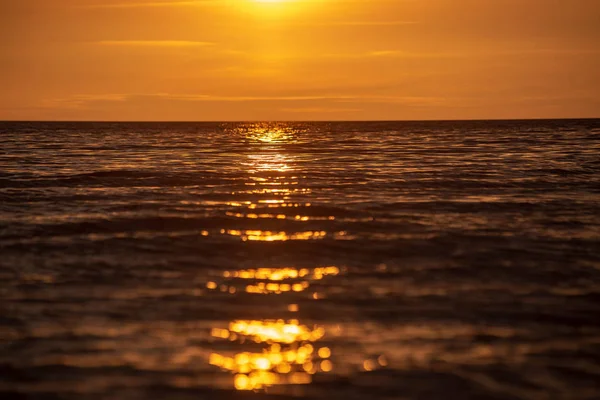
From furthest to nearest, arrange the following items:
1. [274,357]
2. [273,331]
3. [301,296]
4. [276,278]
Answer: [276,278]
[301,296]
[273,331]
[274,357]

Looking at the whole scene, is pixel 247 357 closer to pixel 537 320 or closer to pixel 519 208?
pixel 537 320

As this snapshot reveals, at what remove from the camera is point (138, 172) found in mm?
30188

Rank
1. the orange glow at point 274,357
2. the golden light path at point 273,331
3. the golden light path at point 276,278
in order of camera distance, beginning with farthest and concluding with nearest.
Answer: the golden light path at point 276,278 → the golden light path at point 273,331 → the orange glow at point 274,357

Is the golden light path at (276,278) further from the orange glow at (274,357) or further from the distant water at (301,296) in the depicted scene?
the orange glow at (274,357)

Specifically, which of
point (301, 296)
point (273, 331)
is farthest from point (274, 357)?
point (301, 296)

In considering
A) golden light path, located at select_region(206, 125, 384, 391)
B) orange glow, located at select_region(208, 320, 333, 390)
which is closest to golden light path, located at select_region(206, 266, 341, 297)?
golden light path, located at select_region(206, 125, 384, 391)

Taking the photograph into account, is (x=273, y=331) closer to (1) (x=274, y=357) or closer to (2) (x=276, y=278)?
(1) (x=274, y=357)

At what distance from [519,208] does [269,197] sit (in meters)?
7.22

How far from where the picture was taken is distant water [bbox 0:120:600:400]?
25.3ft

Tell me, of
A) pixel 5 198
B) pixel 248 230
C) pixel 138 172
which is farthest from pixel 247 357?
pixel 138 172

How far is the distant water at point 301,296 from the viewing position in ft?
25.3

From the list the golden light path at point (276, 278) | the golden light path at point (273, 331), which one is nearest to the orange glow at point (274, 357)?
the golden light path at point (273, 331)

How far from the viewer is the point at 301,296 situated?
10.8 metres

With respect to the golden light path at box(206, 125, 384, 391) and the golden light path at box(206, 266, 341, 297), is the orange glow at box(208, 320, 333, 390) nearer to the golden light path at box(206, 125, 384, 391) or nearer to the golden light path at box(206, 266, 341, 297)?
the golden light path at box(206, 125, 384, 391)
